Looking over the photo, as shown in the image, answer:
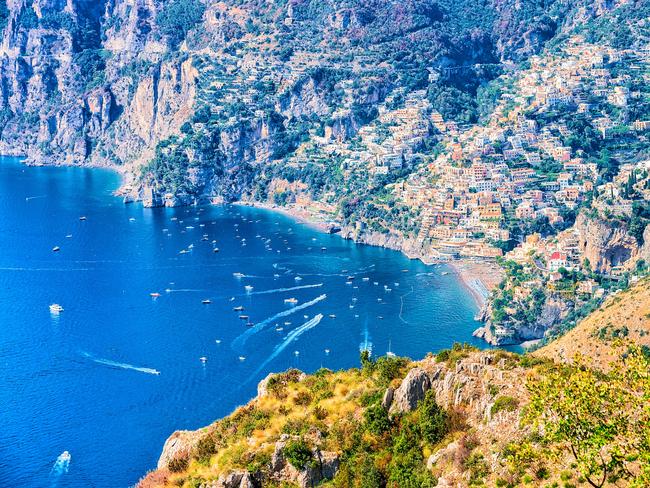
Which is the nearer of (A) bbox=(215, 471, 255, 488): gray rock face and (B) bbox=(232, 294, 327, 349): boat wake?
(A) bbox=(215, 471, 255, 488): gray rock face

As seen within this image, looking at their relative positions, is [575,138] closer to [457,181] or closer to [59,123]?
[457,181]

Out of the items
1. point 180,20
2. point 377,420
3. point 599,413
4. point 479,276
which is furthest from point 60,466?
point 180,20

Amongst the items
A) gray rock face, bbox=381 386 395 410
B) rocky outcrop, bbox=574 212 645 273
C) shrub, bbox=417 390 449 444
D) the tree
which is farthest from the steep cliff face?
the tree

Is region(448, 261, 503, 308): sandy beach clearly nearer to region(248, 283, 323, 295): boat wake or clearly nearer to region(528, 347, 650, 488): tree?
region(248, 283, 323, 295): boat wake

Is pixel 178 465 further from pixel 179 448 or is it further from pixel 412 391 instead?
pixel 412 391

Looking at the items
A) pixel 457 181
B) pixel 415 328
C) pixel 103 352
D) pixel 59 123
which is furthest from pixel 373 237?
pixel 59 123

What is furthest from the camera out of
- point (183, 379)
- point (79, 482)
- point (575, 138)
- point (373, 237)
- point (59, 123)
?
point (59, 123)

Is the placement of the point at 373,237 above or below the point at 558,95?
below
